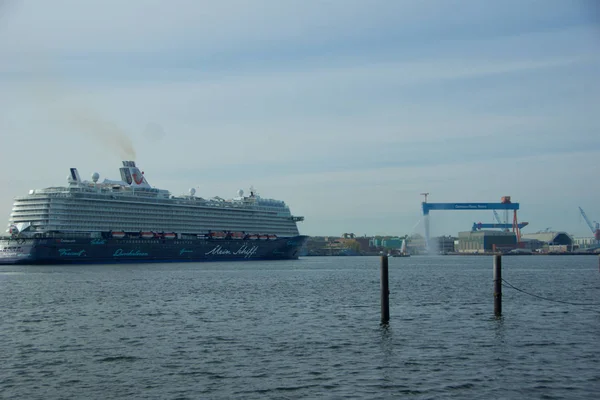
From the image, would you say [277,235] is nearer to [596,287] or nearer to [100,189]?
[100,189]

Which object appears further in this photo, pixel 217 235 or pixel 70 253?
pixel 217 235

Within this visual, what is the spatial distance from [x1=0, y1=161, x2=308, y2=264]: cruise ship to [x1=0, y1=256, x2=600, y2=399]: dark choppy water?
45426 mm

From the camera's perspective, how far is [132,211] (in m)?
89.4

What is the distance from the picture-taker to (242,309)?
1209 inches

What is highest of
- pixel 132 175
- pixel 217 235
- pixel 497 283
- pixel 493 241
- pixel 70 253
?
pixel 132 175

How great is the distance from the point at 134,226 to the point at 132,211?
6.81ft

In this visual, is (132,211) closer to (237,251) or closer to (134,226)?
(134,226)

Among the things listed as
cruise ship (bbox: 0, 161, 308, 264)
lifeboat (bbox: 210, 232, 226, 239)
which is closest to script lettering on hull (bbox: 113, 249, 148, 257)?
cruise ship (bbox: 0, 161, 308, 264)

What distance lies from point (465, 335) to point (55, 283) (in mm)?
33622

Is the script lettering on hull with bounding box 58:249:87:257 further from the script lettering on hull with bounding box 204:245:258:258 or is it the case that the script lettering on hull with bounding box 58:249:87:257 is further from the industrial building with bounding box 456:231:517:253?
the industrial building with bounding box 456:231:517:253

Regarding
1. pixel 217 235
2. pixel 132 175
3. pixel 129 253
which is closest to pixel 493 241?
pixel 217 235

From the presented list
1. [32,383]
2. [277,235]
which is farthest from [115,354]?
[277,235]

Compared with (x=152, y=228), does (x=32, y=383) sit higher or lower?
lower

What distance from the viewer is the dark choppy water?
1572 centimetres
